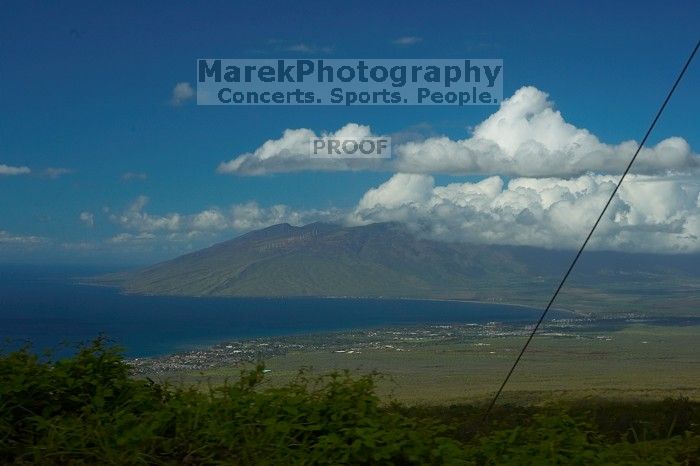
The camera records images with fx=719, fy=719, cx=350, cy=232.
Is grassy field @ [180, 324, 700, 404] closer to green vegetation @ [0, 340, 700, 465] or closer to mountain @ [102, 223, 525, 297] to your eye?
green vegetation @ [0, 340, 700, 465]

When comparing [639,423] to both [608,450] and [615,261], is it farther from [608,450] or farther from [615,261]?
[615,261]

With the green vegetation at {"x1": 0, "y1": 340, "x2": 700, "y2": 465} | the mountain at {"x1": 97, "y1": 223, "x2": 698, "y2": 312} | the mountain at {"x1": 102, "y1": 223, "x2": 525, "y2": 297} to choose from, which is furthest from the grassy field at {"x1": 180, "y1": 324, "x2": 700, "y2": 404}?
the mountain at {"x1": 102, "y1": 223, "x2": 525, "y2": 297}

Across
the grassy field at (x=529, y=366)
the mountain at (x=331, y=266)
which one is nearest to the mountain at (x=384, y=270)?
the mountain at (x=331, y=266)

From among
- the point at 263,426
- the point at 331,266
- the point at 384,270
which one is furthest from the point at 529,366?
the point at 331,266

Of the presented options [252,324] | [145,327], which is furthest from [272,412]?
[252,324]

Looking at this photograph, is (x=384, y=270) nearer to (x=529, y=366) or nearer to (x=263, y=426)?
(x=529, y=366)

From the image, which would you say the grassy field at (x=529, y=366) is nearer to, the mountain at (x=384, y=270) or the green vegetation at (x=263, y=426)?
the green vegetation at (x=263, y=426)
